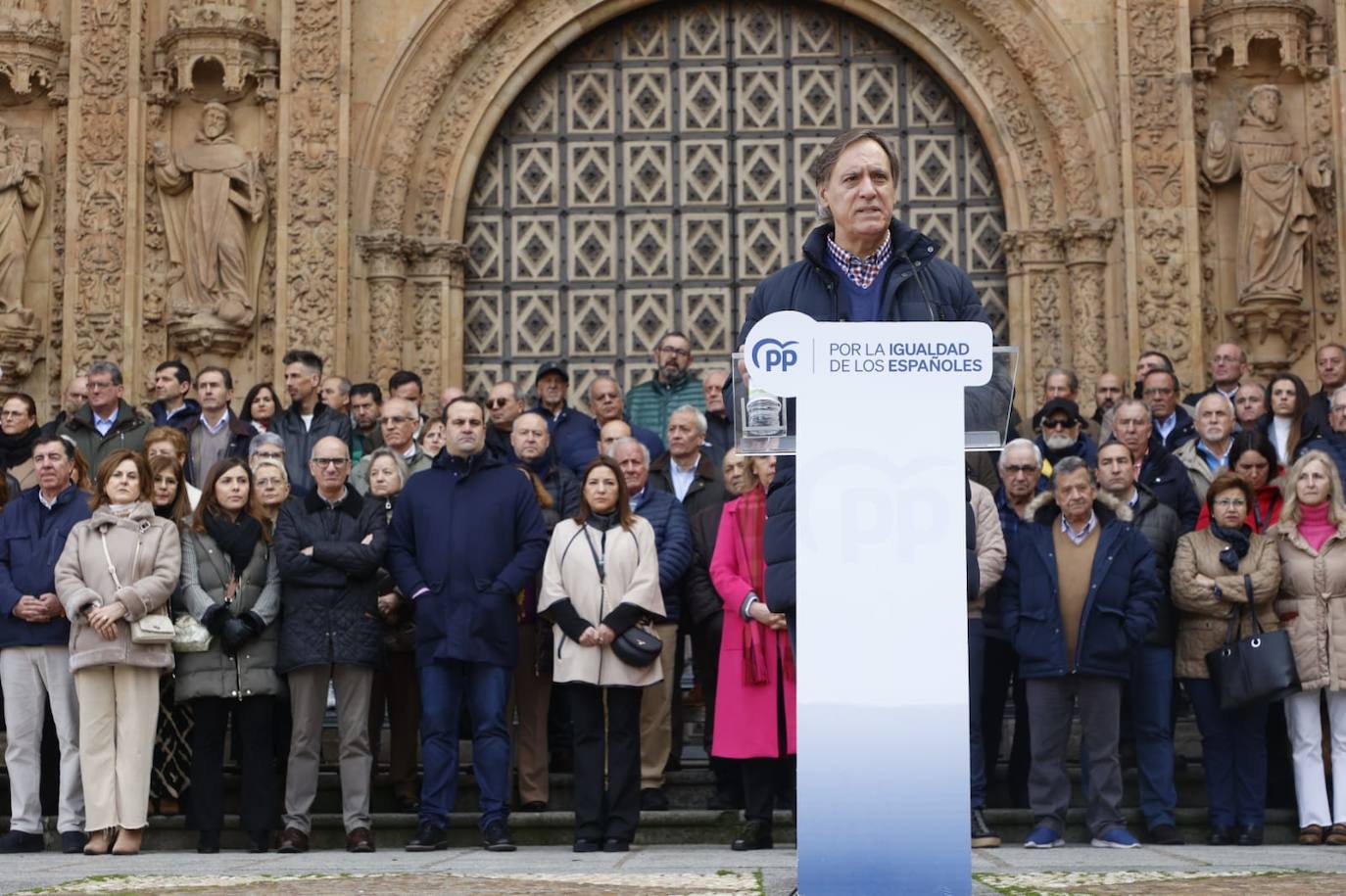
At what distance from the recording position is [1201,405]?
11.2 metres

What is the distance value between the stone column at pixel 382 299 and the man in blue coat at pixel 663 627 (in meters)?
5.21

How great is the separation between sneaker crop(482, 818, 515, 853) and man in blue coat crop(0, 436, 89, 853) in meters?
1.99

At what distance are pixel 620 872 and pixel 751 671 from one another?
7.59 ft

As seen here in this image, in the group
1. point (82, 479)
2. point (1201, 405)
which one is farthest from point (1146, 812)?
point (82, 479)

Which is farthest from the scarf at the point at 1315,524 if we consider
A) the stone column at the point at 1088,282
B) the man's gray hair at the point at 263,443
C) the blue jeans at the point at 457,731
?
the man's gray hair at the point at 263,443

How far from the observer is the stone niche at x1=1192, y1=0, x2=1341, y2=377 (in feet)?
47.1

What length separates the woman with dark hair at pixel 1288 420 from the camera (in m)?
11.3

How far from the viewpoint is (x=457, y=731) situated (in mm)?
9305

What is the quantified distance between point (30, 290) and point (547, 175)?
409 centimetres

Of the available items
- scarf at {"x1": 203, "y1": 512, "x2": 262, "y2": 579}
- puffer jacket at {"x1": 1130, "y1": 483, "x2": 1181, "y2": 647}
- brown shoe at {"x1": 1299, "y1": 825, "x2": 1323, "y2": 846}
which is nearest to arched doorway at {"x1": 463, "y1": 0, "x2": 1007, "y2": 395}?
puffer jacket at {"x1": 1130, "y1": 483, "x2": 1181, "y2": 647}

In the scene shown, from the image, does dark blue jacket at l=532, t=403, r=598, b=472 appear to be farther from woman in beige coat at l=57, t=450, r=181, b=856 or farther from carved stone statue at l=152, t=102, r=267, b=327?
carved stone statue at l=152, t=102, r=267, b=327

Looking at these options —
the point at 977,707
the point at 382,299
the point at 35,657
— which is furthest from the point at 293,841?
the point at 382,299

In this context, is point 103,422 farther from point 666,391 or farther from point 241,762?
point 666,391

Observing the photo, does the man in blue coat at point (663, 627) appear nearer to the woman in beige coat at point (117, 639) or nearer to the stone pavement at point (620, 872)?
the stone pavement at point (620, 872)
